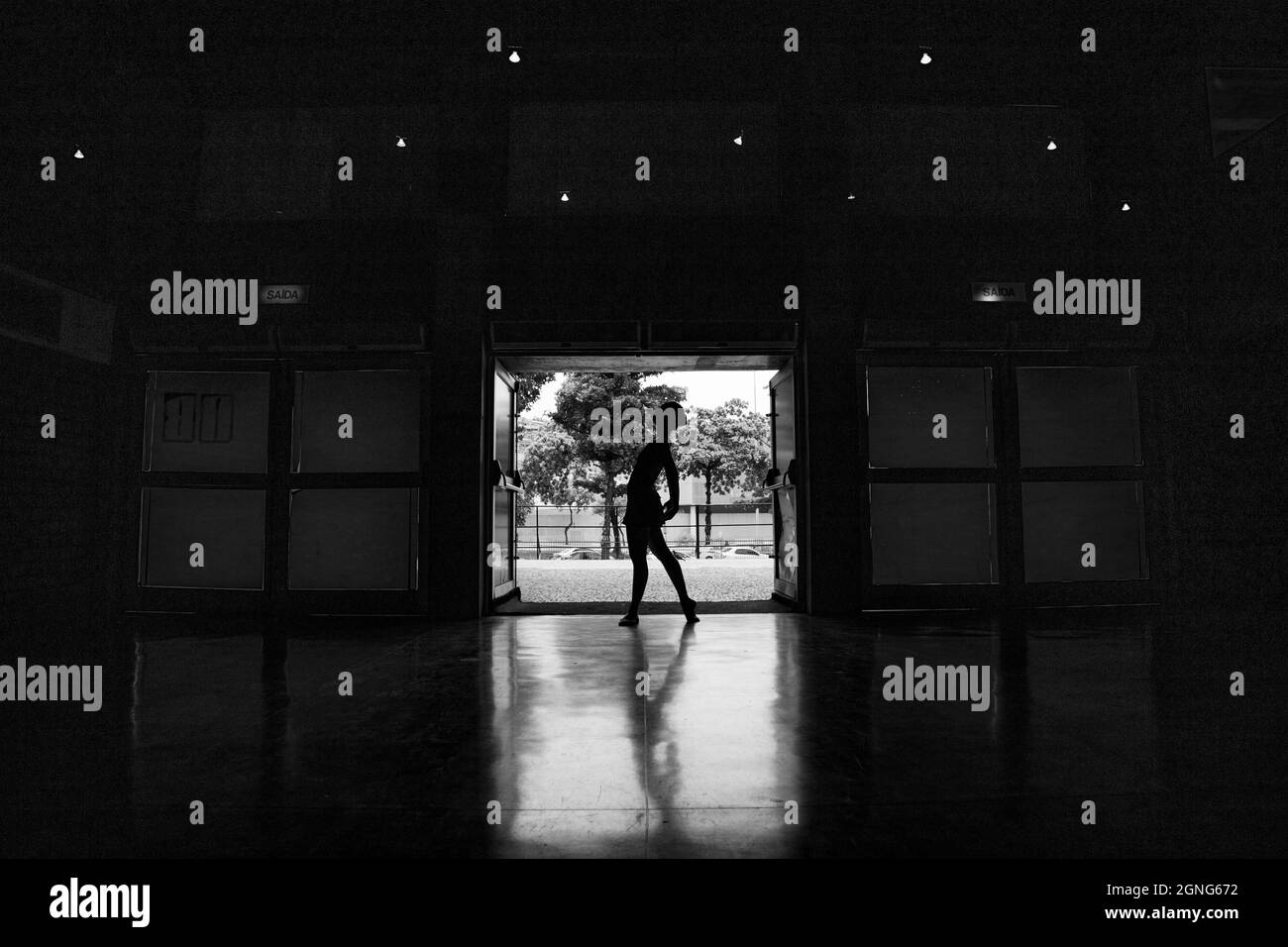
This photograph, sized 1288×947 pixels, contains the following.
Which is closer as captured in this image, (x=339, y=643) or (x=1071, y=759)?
(x=1071, y=759)

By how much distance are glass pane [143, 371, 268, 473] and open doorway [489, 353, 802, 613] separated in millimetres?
2833

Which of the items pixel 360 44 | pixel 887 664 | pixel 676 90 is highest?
pixel 360 44

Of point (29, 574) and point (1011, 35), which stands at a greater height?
point (1011, 35)

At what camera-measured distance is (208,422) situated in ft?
27.4

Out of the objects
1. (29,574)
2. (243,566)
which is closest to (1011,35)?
(243,566)

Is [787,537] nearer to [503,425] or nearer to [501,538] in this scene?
[501,538]

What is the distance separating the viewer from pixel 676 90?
8102mm

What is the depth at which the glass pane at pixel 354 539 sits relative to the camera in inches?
314

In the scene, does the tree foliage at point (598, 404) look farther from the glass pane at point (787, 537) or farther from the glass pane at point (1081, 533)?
the glass pane at point (1081, 533)

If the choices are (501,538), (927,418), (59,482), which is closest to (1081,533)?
(927,418)

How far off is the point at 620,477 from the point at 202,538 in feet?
55.6

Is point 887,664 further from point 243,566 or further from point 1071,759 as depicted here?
point 243,566

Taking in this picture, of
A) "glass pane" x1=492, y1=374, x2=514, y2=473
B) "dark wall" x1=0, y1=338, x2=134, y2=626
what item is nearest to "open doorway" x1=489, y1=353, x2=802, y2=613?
"glass pane" x1=492, y1=374, x2=514, y2=473
